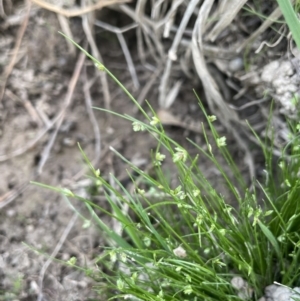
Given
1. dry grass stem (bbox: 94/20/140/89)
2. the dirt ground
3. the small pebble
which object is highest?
the small pebble

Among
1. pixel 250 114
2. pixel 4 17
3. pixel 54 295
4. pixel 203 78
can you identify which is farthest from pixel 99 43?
pixel 54 295

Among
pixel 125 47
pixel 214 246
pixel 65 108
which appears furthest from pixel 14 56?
pixel 214 246

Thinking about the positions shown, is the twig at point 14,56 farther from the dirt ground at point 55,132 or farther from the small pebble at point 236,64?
the small pebble at point 236,64

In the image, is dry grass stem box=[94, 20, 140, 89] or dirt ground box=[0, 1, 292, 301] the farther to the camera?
dry grass stem box=[94, 20, 140, 89]

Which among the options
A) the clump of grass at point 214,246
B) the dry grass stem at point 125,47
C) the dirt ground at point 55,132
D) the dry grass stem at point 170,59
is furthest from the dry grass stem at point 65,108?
the clump of grass at point 214,246

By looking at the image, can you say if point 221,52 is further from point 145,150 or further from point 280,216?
point 280,216

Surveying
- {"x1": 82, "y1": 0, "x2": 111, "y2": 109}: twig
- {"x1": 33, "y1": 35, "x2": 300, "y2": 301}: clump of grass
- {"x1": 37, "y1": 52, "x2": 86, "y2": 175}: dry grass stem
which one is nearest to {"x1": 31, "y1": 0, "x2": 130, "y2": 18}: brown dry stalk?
{"x1": 82, "y1": 0, "x2": 111, "y2": 109}: twig

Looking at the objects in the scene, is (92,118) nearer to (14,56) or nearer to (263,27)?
(14,56)

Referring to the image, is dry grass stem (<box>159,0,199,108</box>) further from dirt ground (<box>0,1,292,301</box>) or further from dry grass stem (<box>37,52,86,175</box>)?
dry grass stem (<box>37,52,86,175</box>)

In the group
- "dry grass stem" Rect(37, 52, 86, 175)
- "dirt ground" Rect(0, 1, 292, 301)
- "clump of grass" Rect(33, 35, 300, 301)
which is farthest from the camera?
"dry grass stem" Rect(37, 52, 86, 175)
